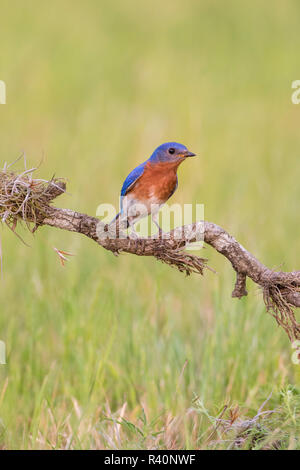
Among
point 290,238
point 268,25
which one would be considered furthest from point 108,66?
point 290,238

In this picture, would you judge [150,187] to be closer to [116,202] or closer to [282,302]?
[282,302]

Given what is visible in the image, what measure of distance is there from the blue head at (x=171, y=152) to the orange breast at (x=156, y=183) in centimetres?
7

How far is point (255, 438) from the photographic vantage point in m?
3.16

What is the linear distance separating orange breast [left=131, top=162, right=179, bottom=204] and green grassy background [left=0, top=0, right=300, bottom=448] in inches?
33.1

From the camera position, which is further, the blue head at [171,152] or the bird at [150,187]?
the bird at [150,187]

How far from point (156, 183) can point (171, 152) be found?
0.21 m

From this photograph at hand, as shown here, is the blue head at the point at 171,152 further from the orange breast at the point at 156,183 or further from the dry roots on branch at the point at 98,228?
the dry roots on branch at the point at 98,228

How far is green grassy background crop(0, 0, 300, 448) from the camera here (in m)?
3.96

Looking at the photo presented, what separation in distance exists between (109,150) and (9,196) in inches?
241

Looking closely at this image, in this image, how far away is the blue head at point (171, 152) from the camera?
298cm

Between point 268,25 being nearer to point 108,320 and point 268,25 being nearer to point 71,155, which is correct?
point 71,155

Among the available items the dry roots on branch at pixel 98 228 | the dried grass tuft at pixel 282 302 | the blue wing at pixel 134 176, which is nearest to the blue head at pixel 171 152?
the blue wing at pixel 134 176

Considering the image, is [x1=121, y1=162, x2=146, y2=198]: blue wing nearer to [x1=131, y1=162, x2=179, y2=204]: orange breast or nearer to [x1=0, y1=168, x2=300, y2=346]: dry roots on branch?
[x1=131, y1=162, x2=179, y2=204]: orange breast

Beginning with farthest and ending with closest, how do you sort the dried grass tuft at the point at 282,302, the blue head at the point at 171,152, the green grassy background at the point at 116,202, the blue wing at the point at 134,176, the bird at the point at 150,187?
the green grassy background at the point at 116,202
the blue wing at the point at 134,176
the bird at the point at 150,187
the blue head at the point at 171,152
the dried grass tuft at the point at 282,302
